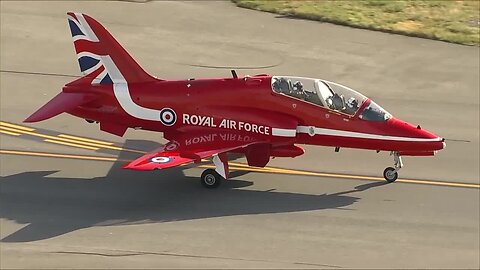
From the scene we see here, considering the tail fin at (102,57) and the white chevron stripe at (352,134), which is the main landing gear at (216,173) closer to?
the white chevron stripe at (352,134)

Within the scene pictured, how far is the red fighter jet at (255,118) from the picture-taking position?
2289 centimetres

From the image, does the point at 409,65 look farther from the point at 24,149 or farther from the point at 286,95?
the point at 24,149

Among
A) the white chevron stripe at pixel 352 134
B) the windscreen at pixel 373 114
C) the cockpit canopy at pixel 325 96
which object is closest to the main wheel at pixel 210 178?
the white chevron stripe at pixel 352 134

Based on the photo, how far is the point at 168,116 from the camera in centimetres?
2344

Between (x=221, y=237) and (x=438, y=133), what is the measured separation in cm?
846

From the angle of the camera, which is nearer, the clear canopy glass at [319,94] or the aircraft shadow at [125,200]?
the aircraft shadow at [125,200]

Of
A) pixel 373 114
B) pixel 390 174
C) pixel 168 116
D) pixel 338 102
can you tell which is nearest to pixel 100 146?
pixel 168 116

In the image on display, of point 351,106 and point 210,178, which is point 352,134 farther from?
point 210,178

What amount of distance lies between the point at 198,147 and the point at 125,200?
7.12 feet

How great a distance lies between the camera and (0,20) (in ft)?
112

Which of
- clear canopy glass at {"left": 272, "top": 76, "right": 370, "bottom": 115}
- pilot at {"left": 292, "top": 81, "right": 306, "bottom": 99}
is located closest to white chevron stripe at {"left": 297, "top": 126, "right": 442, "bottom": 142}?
clear canopy glass at {"left": 272, "top": 76, "right": 370, "bottom": 115}

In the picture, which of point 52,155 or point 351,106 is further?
point 52,155

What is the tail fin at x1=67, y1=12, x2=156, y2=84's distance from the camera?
78.4 ft

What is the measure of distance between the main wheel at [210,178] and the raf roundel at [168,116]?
1571 mm
